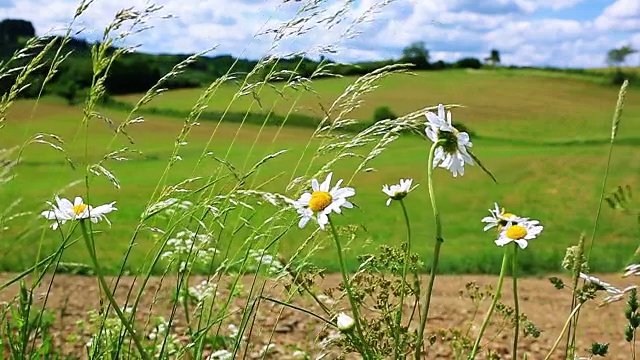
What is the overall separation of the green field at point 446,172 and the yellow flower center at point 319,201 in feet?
12.4

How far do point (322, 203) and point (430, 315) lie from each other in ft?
10.6

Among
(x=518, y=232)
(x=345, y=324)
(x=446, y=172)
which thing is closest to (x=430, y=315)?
(x=518, y=232)

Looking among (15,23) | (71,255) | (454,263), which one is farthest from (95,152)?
(454,263)

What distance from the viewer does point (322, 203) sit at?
1.67 meters

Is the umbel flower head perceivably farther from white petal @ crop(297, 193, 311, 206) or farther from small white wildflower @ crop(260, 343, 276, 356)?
small white wildflower @ crop(260, 343, 276, 356)

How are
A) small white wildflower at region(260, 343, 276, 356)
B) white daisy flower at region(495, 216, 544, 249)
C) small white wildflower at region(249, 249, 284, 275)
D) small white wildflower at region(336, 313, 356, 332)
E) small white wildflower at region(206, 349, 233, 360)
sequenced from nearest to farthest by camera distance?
small white wildflower at region(336, 313, 356, 332) < white daisy flower at region(495, 216, 544, 249) < small white wildflower at region(249, 249, 284, 275) < small white wildflower at region(260, 343, 276, 356) < small white wildflower at region(206, 349, 233, 360)

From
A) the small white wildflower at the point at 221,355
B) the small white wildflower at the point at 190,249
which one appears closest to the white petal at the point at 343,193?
the small white wildflower at the point at 190,249

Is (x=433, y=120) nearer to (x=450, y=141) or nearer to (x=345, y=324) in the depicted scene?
(x=450, y=141)

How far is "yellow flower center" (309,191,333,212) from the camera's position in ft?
5.45

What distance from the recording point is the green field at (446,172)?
7156 mm

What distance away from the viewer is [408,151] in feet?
34.7

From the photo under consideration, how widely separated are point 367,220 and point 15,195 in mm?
3767

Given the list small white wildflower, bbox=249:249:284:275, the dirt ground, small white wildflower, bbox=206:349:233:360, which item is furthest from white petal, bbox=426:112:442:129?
the dirt ground

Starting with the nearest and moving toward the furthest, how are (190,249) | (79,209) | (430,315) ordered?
(79,209), (190,249), (430,315)
